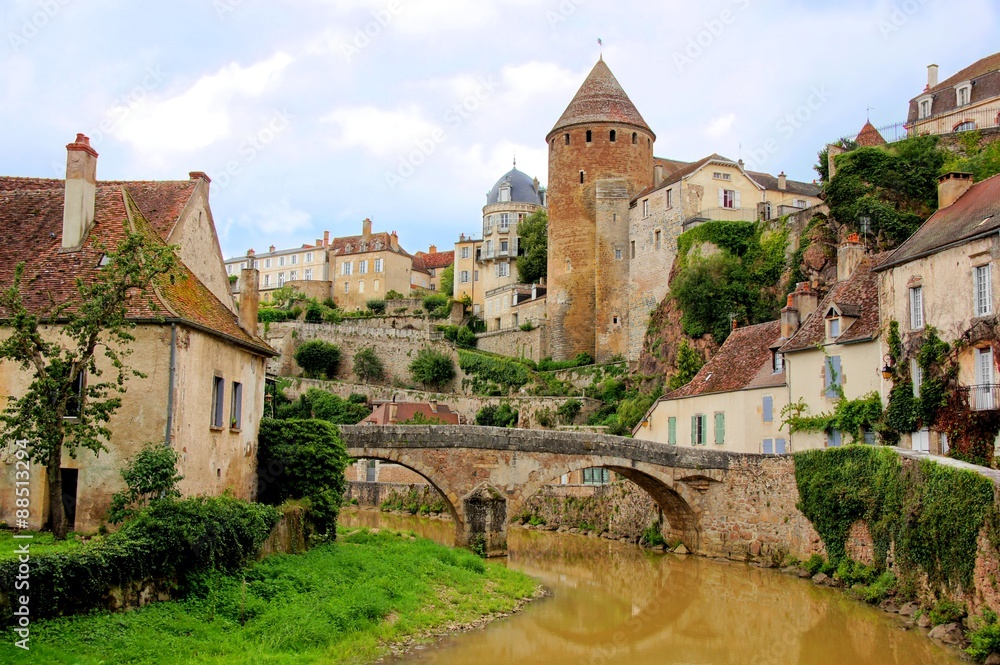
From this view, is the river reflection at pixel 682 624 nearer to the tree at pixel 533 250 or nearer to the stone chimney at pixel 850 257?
the stone chimney at pixel 850 257

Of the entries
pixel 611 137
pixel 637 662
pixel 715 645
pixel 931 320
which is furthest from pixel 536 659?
pixel 611 137

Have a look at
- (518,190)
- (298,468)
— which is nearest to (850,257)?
(298,468)

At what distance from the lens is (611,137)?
51.5 metres

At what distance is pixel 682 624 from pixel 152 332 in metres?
11.4

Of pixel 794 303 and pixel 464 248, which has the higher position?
pixel 464 248

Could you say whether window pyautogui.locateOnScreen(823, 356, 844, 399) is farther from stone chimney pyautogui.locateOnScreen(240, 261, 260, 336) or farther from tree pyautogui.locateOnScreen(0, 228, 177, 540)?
tree pyautogui.locateOnScreen(0, 228, 177, 540)

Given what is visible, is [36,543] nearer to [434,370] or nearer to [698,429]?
[698,429]

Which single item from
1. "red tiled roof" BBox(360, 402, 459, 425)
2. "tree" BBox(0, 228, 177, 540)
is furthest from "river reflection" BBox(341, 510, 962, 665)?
"red tiled roof" BBox(360, 402, 459, 425)

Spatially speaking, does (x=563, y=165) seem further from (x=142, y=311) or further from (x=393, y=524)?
(x=142, y=311)

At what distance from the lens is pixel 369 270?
74438 millimetres

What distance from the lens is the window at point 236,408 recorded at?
17.6 m

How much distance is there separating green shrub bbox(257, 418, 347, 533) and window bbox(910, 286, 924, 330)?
13.1 metres

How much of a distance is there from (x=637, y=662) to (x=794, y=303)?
621 inches

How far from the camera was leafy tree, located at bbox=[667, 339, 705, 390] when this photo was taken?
124 ft
